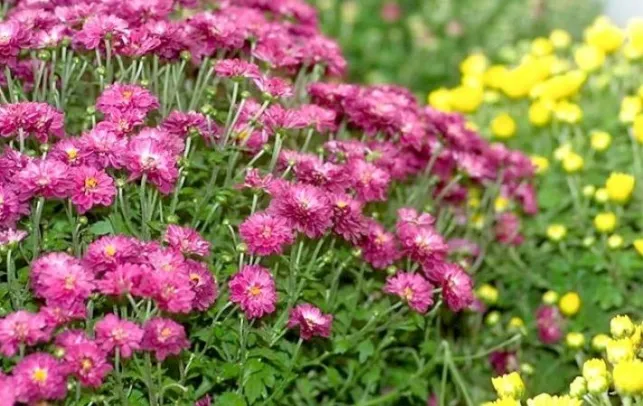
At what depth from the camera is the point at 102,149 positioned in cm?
174

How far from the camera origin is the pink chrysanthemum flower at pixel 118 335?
1571 mm

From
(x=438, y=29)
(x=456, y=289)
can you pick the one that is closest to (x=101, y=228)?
(x=456, y=289)

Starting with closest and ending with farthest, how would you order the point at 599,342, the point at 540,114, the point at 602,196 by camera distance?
the point at 599,342 → the point at 602,196 → the point at 540,114

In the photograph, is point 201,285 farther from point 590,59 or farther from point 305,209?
point 590,59

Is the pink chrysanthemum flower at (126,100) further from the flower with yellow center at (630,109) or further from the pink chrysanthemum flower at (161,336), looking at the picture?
the flower with yellow center at (630,109)

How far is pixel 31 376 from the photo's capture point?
151cm

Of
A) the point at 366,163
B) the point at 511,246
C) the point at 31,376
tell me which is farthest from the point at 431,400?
the point at 31,376

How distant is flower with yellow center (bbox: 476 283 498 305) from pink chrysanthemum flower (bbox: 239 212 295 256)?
0.82m

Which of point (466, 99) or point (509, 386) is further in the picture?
point (466, 99)

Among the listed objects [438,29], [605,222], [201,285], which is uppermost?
[201,285]

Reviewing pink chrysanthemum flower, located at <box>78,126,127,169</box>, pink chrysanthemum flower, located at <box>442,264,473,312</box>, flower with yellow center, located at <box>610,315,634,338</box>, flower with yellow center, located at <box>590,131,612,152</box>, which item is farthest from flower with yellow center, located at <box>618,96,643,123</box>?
pink chrysanthemum flower, located at <box>78,126,127,169</box>

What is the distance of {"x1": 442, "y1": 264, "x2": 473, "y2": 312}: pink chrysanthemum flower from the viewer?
1939 millimetres

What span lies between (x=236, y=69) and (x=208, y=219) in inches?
10.1

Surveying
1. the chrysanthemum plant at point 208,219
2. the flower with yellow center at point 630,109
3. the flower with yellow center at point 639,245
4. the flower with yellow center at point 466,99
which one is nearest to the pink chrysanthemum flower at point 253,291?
the chrysanthemum plant at point 208,219
